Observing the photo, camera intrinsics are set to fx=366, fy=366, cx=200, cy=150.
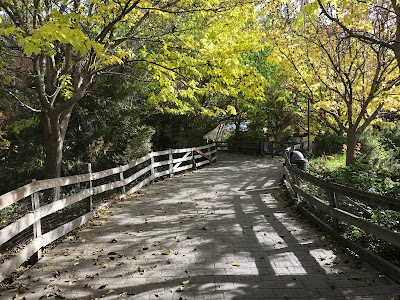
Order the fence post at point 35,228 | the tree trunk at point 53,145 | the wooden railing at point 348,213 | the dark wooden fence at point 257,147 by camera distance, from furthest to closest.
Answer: the dark wooden fence at point 257,147 < the tree trunk at point 53,145 < the fence post at point 35,228 < the wooden railing at point 348,213

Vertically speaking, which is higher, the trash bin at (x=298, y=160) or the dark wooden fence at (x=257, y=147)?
the trash bin at (x=298, y=160)

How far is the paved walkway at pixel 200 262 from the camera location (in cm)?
396

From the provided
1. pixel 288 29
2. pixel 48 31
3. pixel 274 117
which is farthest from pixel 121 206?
pixel 274 117

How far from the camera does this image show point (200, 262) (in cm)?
486

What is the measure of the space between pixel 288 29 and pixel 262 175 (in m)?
5.76

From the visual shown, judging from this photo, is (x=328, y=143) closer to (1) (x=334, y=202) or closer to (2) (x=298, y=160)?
(2) (x=298, y=160)

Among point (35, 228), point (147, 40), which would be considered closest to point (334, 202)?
point (35, 228)

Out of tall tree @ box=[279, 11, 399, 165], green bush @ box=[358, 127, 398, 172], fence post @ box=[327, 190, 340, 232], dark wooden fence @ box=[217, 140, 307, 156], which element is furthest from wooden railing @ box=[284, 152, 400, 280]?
dark wooden fence @ box=[217, 140, 307, 156]

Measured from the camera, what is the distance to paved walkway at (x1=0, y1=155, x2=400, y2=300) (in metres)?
3.96

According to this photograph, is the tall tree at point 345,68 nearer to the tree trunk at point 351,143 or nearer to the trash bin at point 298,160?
the tree trunk at point 351,143

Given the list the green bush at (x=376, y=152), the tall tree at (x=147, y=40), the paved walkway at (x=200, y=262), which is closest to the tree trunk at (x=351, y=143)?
the green bush at (x=376, y=152)

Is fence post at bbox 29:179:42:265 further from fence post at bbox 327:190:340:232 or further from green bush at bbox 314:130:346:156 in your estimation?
green bush at bbox 314:130:346:156

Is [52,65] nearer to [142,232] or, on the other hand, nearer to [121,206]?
[121,206]

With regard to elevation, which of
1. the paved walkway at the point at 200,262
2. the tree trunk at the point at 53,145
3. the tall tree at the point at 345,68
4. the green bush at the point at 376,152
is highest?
the tall tree at the point at 345,68
